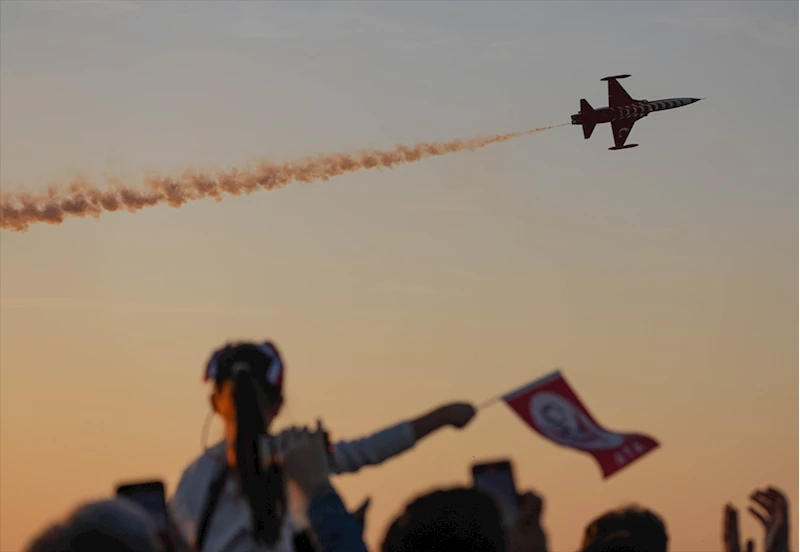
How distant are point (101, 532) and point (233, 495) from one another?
3001 mm

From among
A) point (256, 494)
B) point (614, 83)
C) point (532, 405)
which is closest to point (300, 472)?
point (256, 494)

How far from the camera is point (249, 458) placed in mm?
10172

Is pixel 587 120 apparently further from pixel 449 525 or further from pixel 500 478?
pixel 449 525

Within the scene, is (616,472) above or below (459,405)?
below

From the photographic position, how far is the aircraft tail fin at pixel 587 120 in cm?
7912

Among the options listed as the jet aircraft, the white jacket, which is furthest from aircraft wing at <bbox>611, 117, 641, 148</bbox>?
the white jacket

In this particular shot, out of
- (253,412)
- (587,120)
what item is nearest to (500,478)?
(253,412)

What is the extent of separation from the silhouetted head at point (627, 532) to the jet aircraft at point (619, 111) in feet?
223

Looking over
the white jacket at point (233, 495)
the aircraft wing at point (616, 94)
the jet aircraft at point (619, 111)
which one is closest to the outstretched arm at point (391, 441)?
the white jacket at point (233, 495)

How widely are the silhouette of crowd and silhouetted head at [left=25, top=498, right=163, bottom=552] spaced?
2.51 feet

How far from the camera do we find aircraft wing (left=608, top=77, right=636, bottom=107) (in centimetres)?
8816

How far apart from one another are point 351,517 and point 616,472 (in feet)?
8.82

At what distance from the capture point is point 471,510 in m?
9.13

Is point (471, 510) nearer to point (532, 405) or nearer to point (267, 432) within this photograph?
point (267, 432)
